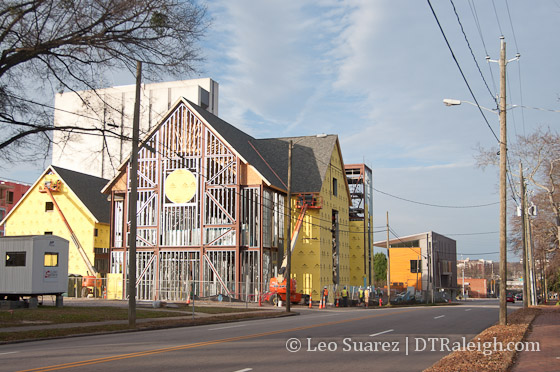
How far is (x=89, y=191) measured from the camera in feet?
189

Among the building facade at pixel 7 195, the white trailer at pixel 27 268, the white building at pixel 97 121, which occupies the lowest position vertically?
the white trailer at pixel 27 268

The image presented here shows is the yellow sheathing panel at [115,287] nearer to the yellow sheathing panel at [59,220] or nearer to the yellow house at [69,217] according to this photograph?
the yellow house at [69,217]

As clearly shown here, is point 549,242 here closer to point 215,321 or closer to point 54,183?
point 215,321

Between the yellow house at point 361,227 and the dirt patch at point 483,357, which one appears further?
the yellow house at point 361,227

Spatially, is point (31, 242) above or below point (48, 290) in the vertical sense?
above

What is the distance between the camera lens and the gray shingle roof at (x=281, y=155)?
1810 inches

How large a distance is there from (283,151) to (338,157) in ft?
20.2

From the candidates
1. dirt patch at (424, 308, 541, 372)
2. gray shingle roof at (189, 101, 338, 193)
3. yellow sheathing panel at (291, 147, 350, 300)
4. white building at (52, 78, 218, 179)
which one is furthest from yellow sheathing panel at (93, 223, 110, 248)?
dirt patch at (424, 308, 541, 372)

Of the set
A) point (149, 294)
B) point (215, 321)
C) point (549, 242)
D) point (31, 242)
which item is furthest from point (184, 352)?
point (549, 242)

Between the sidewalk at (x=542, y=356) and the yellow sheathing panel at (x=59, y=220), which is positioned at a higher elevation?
the yellow sheathing panel at (x=59, y=220)

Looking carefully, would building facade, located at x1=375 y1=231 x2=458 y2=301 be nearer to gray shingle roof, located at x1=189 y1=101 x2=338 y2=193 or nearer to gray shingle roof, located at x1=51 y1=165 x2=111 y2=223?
gray shingle roof, located at x1=189 y1=101 x2=338 y2=193

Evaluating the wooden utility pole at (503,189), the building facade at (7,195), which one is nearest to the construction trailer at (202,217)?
the wooden utility pole at (503,189)

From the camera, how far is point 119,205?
155 ft

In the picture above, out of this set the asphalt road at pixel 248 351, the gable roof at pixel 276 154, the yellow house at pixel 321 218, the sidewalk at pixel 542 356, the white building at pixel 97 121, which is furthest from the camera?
the yellow house at pixel 321 218
